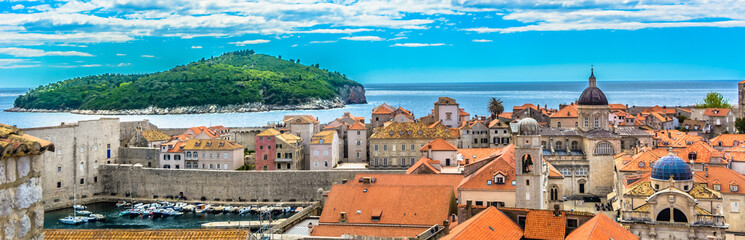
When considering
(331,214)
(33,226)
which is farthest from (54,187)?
(33,226)

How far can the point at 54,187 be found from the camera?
5531 cm

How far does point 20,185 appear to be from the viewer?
215 inches

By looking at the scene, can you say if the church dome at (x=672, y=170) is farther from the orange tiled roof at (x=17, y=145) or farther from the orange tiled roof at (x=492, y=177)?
the orange tiled roof at (x=17, y=145)

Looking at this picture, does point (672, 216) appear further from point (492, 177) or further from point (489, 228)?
point (489, 228)

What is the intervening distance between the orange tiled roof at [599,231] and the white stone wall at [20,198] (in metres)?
20.5

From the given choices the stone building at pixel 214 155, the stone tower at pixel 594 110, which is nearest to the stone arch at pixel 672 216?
the stone tower at pixel 594 110

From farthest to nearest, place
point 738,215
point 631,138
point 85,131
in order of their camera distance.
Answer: point 85,131 → point 631,138 → point 738,215

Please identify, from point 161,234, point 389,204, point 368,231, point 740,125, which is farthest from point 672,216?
point 740,125

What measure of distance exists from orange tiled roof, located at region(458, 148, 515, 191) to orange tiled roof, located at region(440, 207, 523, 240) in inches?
199

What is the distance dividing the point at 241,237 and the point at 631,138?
44.0 metres

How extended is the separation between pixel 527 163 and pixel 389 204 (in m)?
7.17

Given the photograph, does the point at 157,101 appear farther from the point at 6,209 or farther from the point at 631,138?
the point at 6,209

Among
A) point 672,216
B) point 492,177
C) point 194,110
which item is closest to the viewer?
point 672,216

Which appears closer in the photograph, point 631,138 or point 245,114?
point 631,138
